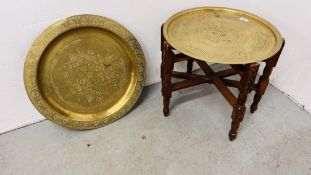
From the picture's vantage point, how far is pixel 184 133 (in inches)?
54.4

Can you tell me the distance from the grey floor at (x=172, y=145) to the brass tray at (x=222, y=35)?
1.53 feet

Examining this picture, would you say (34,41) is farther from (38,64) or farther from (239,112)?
(239,112)

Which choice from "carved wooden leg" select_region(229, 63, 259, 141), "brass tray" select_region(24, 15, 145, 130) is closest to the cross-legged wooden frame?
"carved wooden leg" select_region(229, 63, 259, 141)

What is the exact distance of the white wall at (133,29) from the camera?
3.70ft

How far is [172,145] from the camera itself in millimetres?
1321

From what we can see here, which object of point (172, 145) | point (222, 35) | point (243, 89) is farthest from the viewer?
point (172, 145)

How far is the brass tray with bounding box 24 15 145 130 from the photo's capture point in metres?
1.19

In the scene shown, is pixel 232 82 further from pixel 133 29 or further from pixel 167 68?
pixel 133 29

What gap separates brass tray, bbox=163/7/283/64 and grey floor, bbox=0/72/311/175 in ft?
1.53

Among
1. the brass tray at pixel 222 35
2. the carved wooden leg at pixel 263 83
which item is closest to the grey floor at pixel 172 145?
the carved wooden leg at pixel 263 83

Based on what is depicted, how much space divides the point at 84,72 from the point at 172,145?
22.1 inches

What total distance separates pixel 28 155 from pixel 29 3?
27.4 inches

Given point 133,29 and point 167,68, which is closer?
point 167,68

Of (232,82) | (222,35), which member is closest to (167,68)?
(222,35)
